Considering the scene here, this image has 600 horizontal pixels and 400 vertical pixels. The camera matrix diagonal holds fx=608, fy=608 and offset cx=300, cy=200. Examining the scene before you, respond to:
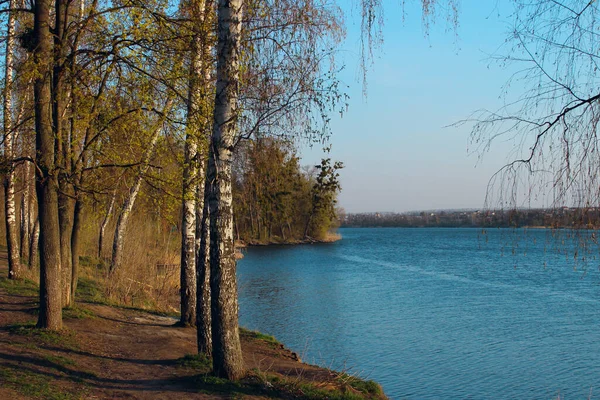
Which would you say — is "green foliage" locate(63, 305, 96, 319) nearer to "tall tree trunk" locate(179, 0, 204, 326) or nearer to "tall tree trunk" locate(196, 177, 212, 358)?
"tall tree trunk" locate(179, 0, 204, 326)

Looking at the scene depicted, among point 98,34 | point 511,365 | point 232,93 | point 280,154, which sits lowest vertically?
point 511,365

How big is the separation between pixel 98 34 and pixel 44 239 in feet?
12.0

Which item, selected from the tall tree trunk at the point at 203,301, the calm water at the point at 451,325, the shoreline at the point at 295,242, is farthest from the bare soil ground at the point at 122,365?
the shoreline at the point at 295,242

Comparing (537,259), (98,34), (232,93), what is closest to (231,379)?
(232,93)

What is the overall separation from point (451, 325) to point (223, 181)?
13698 millimetres

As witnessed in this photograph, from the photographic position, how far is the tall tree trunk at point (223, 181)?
24.8ft

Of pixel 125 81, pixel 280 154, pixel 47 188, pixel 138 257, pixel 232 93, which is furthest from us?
pixel 138 257

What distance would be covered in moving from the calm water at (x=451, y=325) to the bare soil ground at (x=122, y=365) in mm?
3054

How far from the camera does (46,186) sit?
32.2 feet

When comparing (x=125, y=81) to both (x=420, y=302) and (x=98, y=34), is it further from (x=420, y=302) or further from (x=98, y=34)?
(x=420, y=302)

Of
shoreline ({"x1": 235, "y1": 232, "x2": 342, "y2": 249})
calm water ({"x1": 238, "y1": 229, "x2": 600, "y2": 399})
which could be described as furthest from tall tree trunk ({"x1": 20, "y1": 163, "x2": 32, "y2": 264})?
shoreline ({"x1": 235, "y1": 232, "x2": 342, "y2": 249})

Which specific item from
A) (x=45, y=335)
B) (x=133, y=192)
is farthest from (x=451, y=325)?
(x=45, y=335)

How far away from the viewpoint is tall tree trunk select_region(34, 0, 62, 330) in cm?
980

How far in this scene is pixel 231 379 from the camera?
795 centimetres
